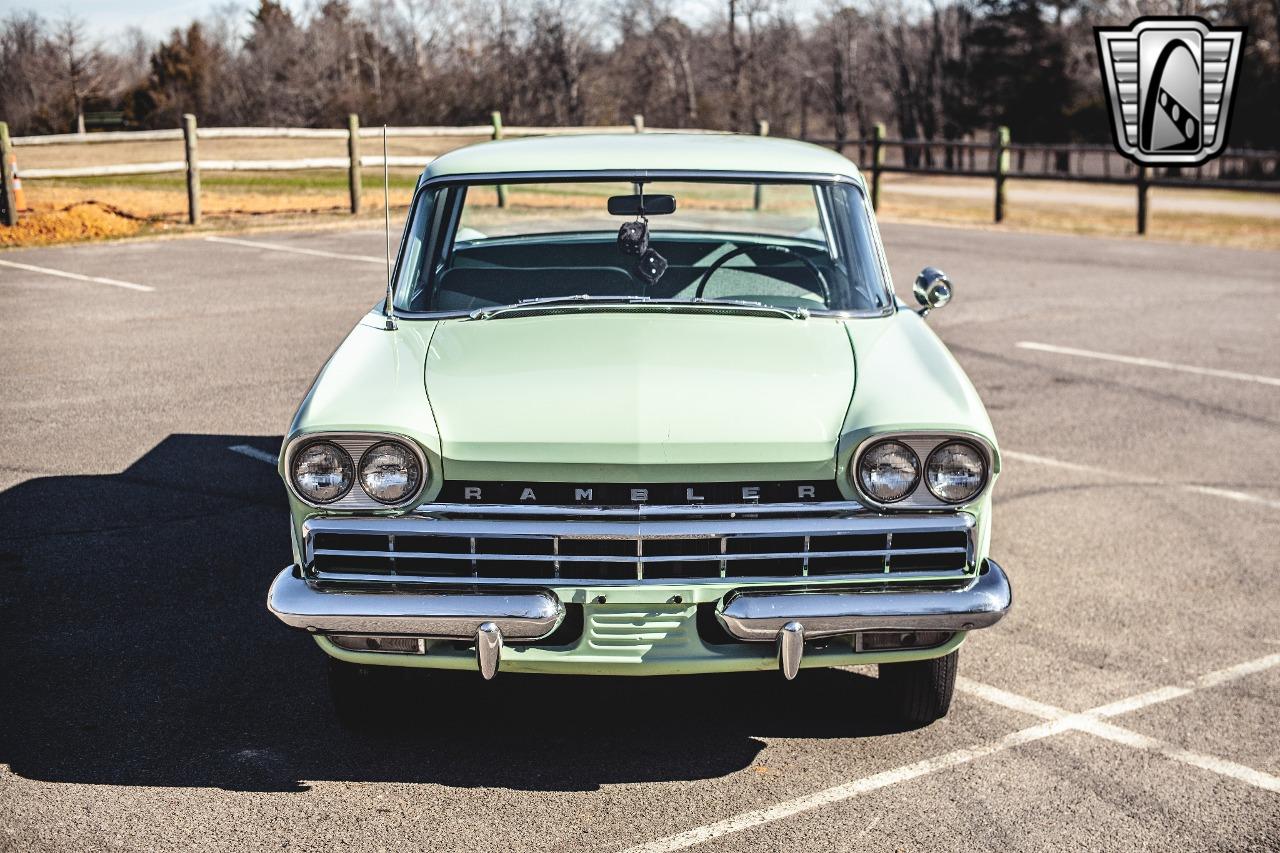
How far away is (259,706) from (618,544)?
1364 mm

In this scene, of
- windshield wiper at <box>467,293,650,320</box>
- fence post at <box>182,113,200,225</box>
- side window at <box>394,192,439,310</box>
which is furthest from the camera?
fence post at <box>182,113,200,225</box>

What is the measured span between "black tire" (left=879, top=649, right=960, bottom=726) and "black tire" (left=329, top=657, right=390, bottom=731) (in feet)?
4.57

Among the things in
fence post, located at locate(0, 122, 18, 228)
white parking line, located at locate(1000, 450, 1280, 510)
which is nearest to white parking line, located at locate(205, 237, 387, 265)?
fence post, located at locate(0, 122, 18, 228)

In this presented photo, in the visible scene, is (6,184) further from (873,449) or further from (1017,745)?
(1017,745)

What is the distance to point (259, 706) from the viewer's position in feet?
13.0

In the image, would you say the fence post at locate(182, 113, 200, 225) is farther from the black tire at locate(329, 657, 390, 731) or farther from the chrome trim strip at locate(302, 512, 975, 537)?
the chrome trim strip at locate(302, 512, 975, 537)

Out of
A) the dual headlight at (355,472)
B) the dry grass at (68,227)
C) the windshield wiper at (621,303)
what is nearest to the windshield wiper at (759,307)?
the windshield wiper at (621,303)

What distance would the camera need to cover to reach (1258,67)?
4853cm

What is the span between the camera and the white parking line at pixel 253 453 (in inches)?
263

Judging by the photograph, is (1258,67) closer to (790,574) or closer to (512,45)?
(512,45)

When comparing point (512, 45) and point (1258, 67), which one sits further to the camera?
point (512, 45)

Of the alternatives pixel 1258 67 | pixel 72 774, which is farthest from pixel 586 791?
pixel 1258 67

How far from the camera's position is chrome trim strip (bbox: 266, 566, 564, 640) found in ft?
10.7

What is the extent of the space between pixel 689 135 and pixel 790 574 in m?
2.40
